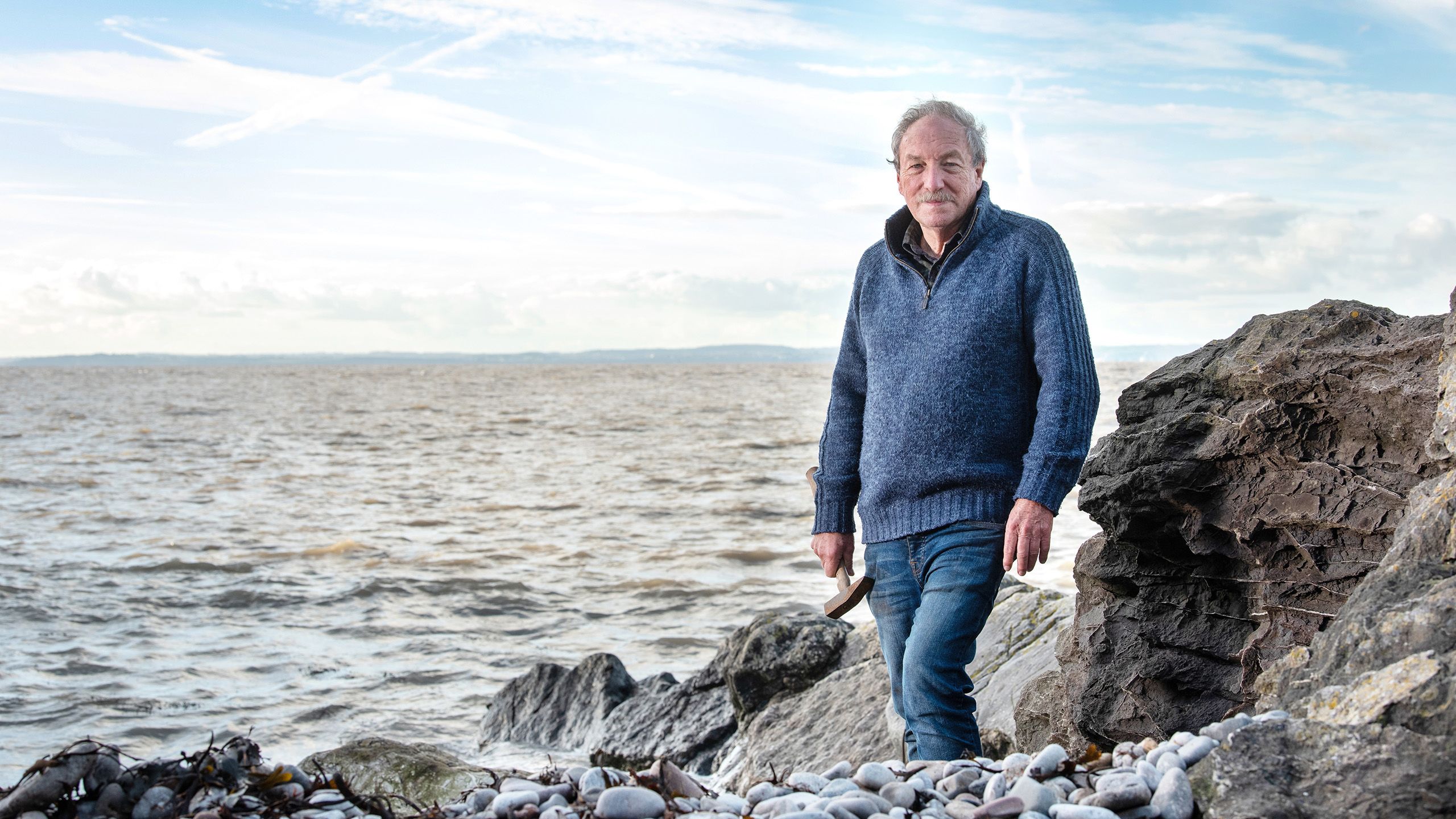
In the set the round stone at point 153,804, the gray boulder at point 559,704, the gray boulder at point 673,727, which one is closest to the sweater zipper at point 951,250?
A: the round stone at point 153,804

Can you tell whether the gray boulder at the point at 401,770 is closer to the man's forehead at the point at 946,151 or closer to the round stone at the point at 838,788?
the round stone at the point at 838,788

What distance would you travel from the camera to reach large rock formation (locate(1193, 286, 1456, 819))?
2.44 m

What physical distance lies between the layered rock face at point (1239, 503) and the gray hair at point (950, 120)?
111 centimetres

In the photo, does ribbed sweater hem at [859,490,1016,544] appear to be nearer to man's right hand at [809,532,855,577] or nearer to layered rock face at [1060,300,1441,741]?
man's right hand at [809,532,855,577]

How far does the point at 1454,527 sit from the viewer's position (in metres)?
2.85

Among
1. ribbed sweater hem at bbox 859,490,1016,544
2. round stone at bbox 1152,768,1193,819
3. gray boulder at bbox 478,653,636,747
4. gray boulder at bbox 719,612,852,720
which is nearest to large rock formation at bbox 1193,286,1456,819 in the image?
round stone at bbox 1152,768,1193,819

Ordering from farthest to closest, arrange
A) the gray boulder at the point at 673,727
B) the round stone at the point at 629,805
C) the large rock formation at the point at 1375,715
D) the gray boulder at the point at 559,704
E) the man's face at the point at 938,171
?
the gray boulder at the point at 559,704, the gray boulder at the point at 673,727, the man's face at the point at 938,171, the round stone at the point at 629,805, the large rock formation at the point at 1375,715

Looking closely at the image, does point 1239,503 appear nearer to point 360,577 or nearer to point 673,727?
point 673,727

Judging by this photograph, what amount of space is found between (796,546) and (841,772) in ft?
38.0

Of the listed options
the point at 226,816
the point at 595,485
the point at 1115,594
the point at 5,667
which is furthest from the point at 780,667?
the point at 595,485

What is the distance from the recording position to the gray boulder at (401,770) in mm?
4996

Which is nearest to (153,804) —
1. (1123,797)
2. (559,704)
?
(1123,797)

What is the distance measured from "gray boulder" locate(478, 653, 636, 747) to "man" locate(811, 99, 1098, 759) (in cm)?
447

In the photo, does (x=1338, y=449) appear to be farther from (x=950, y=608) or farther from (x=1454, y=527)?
(x=950, y=608)
